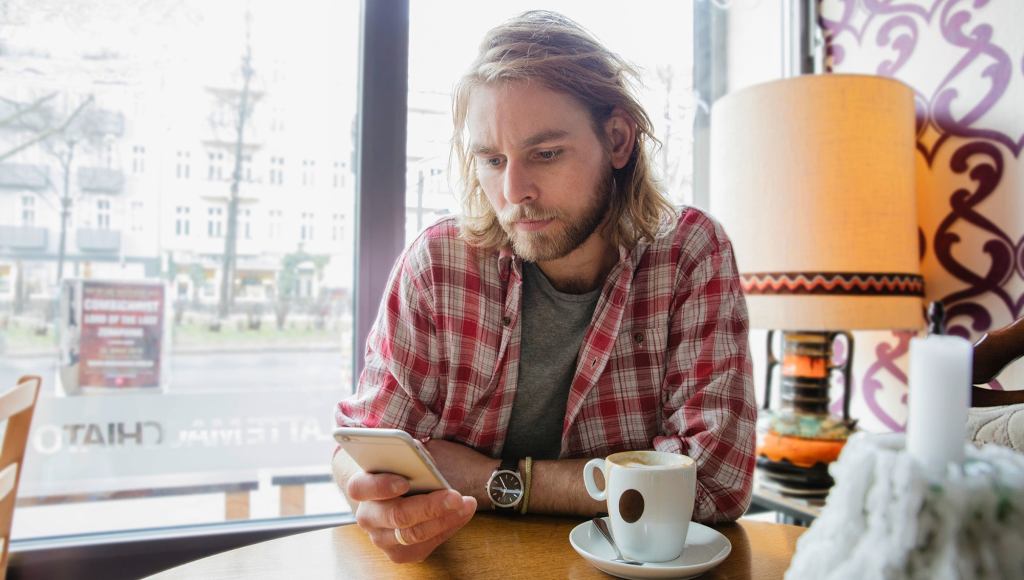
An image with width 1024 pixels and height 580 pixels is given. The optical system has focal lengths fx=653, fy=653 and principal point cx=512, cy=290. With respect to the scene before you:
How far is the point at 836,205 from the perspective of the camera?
4.73 feet

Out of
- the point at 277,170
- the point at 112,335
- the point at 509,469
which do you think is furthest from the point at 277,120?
the point at 509,469

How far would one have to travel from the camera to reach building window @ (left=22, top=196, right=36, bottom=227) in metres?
1.50

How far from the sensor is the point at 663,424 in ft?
3.65

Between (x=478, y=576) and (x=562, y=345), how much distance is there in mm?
563

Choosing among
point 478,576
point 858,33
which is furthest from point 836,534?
point 858,33

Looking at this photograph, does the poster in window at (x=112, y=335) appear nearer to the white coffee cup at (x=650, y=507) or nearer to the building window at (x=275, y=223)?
the building window at (x=275, y=223)

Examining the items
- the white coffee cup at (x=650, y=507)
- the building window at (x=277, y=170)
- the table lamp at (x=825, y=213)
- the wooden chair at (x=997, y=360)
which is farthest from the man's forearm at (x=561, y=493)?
the building window at (x=277, y=170)

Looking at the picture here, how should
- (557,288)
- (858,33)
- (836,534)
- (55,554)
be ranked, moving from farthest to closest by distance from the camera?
1. (858,33)
2. (55,554)
3. (557,288)
4. (836,534)

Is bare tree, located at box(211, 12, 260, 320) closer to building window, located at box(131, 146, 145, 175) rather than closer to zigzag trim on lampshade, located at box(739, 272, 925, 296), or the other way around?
building window, located at box(131, 146, 145, 175)

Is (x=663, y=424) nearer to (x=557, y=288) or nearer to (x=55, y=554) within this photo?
(x=557, y=288)

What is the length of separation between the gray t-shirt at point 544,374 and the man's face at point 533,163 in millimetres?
115

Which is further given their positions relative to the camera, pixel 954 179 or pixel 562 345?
pixel 954 179

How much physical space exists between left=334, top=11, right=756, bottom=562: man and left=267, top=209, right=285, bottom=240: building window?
2.14ft

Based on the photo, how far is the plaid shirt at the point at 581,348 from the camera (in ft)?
3.58
